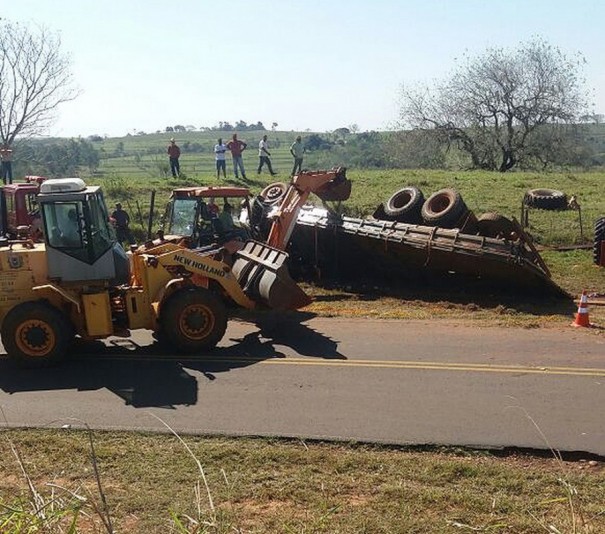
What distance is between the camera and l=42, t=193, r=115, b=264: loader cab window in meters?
10.6

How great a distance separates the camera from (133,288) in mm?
11125

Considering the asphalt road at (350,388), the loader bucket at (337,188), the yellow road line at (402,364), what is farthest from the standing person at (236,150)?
the yellow road line at (402,364)

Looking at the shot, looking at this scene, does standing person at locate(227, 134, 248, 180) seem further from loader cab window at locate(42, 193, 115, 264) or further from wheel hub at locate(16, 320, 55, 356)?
wheel hub at locate(16, 320, 55, 356)

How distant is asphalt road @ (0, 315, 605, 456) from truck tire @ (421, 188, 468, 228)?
4660mm

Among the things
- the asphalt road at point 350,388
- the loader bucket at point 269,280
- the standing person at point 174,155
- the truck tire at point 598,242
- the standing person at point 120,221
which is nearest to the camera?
the asphalt road at point 350,388

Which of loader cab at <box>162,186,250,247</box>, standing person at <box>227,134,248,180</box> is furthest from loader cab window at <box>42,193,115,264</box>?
standing person at <box>227,134,248,180</box>

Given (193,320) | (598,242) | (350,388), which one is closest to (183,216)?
(193,320)

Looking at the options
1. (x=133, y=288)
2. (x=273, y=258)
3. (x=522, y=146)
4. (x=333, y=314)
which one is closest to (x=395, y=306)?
(x=333, y=314)

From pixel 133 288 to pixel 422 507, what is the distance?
20.4 feet

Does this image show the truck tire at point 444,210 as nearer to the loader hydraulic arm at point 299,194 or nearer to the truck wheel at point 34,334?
the loader hydraulic arm at point 299,194

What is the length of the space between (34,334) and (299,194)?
771cm

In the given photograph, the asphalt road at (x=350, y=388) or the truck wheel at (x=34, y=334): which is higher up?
the truck wheel at (x=34, y=334)

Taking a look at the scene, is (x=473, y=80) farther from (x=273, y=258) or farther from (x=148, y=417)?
(x=148, y=417)

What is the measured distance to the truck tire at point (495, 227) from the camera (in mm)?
15867
